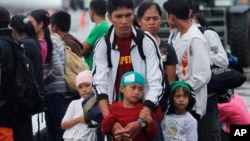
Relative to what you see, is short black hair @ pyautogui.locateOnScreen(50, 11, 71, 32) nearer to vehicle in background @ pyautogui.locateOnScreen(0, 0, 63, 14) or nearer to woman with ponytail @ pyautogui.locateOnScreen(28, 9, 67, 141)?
woman with ponytail @ pyautogui.locateOnScreen(28, 9, 67, 141)

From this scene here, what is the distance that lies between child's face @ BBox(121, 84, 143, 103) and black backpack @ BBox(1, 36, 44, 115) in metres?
1.28

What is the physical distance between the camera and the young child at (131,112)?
264 inches

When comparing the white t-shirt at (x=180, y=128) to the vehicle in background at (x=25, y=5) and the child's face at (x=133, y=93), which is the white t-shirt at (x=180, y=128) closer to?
the child's face at (x=133, y=93)

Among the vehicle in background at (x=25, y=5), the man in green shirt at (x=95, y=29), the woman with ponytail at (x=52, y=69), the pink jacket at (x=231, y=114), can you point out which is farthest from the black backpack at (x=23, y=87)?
the vehicle in background at (x=25, y=5)

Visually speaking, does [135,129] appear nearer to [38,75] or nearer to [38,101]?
[38,101]

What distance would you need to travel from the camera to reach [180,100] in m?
7.83

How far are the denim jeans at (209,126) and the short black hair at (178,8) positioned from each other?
91cm

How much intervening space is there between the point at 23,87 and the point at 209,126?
1806 mm

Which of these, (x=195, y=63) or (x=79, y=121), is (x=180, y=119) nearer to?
(x=195, y=63)

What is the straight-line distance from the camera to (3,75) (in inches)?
304

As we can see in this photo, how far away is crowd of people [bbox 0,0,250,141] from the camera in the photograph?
6.88 m

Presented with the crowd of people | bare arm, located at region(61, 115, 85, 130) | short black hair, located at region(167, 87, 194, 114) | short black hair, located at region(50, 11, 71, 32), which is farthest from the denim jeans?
short black hair, located at region(50, 11, 71, 32)

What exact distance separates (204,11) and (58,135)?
12.3 meters

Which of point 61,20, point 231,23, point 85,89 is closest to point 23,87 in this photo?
point 85,89
